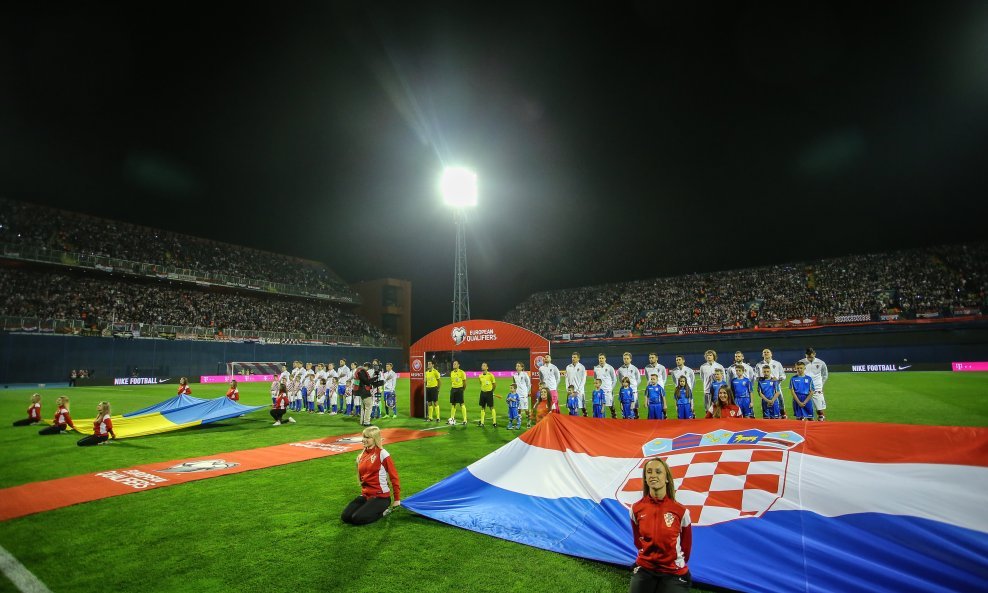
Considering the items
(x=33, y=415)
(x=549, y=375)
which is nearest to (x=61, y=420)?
(x=33, y=415)

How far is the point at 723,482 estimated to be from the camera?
4.53m

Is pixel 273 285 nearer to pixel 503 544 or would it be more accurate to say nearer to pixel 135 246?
pixel 135 246

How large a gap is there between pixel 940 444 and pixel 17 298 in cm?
4713

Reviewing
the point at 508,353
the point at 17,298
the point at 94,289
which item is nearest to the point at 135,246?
the point at 94,289

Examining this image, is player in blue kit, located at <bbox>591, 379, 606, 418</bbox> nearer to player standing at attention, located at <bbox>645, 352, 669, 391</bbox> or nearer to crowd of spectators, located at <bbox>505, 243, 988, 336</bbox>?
player standing at attention, located at <bbox>645, 352, 669, 391</bbox>

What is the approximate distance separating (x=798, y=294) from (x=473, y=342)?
37.2 meters

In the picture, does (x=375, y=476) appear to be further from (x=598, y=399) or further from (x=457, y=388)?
(x=457, y=388)

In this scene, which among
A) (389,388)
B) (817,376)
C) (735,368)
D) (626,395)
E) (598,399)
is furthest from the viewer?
(389,388)

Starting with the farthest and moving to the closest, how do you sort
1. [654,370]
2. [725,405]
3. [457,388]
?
[457,388]
[654,370]
[725,405]

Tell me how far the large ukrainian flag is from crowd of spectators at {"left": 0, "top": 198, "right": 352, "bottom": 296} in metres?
32.4

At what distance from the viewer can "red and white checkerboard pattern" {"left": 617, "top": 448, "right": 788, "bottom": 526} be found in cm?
425

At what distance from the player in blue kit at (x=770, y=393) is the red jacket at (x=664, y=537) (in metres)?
9.54

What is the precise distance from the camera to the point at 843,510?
3910 millimetres

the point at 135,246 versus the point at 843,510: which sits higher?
the point at 135,246
